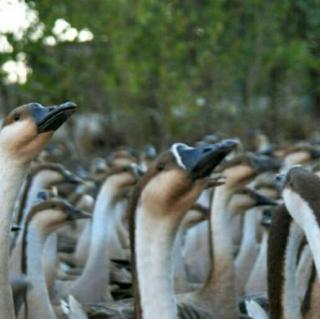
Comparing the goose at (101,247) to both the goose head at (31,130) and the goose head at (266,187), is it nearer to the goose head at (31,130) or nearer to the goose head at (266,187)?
the goose head at (266,187)

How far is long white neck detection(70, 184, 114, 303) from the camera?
9617 millimetres

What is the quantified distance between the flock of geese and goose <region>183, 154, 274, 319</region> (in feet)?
0.03

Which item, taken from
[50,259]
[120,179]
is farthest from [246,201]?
[50,259]

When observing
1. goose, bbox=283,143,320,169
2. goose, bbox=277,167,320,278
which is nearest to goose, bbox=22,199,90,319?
goose, bbox=277,167,320,278

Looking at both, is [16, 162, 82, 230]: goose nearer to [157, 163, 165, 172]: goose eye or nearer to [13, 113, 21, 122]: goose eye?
[13, 113, 21, 122]: goose eye

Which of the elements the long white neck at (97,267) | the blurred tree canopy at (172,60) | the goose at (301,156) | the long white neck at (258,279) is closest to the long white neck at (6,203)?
the long white neck at (97,267)

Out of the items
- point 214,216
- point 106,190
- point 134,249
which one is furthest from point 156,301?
point 106,190

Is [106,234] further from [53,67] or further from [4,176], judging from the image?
[53,67]

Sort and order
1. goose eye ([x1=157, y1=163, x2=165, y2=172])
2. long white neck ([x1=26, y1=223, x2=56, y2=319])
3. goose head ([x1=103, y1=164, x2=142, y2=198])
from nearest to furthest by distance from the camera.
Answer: goose eye ([x1=157, y1=163, x2=165, y2=172]) < long white neck ([x1=26, y1=223, x2=56, y2=319]) < goose head ([x1=103, y1=164, x2=142, y2=198])

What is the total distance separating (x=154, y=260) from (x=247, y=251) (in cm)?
538

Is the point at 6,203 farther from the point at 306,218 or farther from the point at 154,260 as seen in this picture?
the point at 306,218

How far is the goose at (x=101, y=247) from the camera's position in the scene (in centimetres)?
966

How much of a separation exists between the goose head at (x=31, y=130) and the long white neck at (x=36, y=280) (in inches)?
70.5

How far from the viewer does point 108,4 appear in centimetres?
1889
